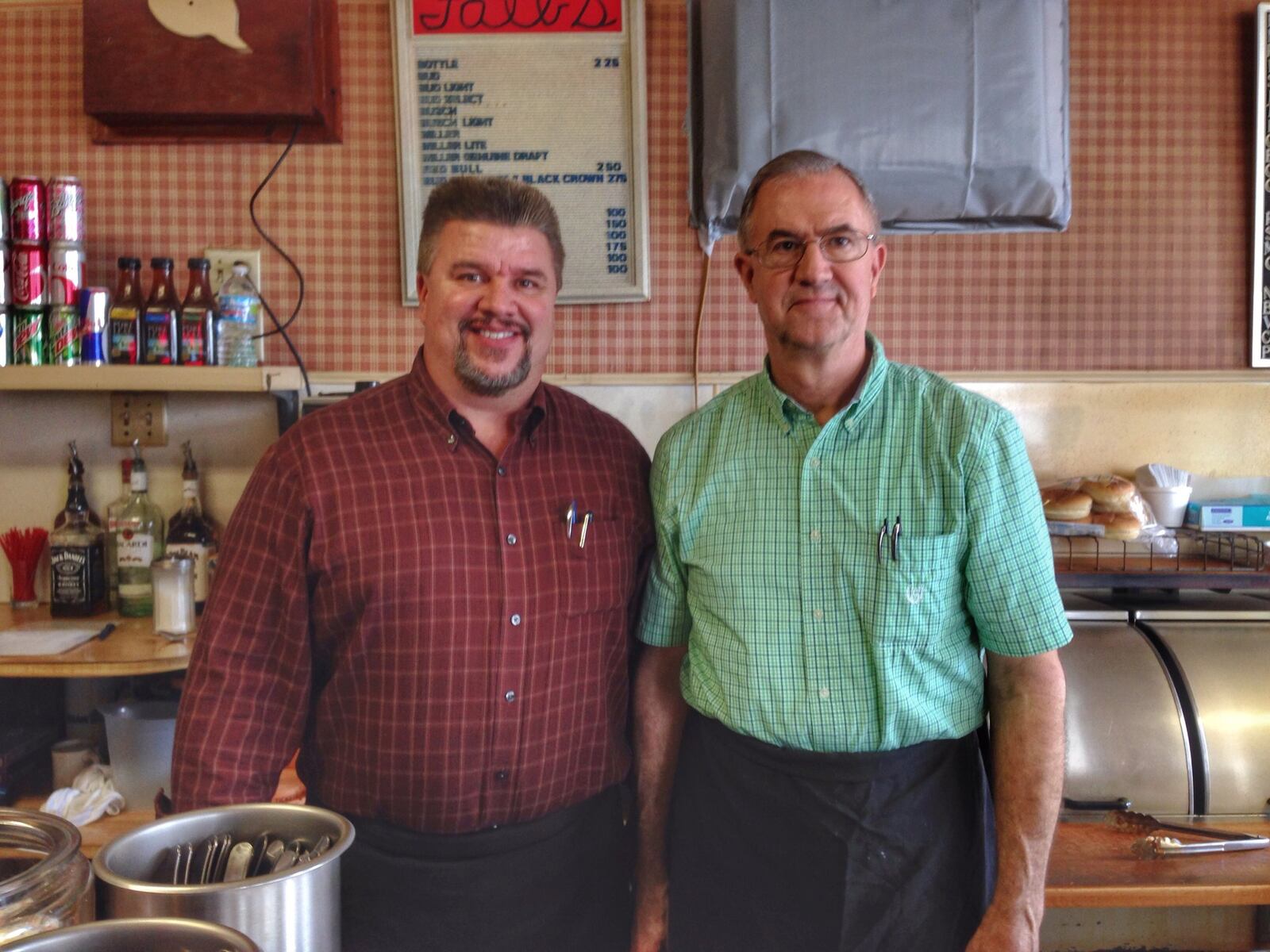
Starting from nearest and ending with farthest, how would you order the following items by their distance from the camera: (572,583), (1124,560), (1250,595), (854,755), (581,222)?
(854,755) → (572,583) → (1124,560) → (1250,595) → (581,222)

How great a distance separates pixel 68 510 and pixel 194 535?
1.04 feet

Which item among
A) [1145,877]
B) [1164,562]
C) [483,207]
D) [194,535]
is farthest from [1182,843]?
[194,535]

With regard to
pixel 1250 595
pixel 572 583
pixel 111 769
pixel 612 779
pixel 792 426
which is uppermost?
pixel 792 426

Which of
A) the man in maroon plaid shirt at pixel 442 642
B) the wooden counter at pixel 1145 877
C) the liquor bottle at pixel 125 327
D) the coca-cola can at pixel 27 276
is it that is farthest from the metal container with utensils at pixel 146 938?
the coca-cola can at pixel 27 276

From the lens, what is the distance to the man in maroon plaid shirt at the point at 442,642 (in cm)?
132

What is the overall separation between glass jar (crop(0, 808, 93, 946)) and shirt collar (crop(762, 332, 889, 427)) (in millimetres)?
1025

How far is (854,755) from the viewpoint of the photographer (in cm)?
128

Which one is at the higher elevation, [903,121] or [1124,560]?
[903,121]

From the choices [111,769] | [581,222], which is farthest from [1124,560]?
[111,769]

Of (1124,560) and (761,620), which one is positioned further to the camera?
(1124,560)

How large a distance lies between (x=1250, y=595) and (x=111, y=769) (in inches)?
95.8

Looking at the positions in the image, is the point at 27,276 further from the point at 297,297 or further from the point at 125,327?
the point at 297,297

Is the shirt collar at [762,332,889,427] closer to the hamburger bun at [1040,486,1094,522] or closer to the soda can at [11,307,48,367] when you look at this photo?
the hamburger bun at [1040,486,1094,522]

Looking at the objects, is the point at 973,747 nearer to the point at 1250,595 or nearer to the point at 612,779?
the point at 612,779
